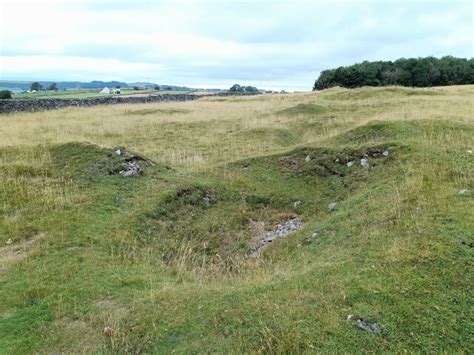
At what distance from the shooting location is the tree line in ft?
254

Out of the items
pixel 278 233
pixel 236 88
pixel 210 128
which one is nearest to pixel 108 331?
pixel 278 233

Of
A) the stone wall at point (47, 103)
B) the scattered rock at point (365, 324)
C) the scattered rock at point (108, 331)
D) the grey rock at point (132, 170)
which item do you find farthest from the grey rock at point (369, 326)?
the stone wall at point (47, 103)

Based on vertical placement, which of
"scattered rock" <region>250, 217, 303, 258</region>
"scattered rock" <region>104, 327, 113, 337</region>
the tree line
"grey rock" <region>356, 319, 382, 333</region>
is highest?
the tree line

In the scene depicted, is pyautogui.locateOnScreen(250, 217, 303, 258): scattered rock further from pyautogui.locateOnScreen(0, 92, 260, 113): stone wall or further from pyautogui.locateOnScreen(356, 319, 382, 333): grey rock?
pyautogui.locateOnScreen(0, 92, 260, 113): stone wall

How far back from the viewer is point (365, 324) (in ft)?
20.1

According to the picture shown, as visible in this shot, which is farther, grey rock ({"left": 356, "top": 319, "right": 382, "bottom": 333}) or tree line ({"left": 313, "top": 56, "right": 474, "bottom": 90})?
tree line ({"left": 313, "top": 56, "right": 474, "bottom": 90})

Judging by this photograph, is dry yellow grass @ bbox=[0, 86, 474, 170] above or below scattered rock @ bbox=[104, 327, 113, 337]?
above

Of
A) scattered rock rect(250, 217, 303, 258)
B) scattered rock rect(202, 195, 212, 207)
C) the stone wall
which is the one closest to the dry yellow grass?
scattered rock rect(202, 195, 212, 207)

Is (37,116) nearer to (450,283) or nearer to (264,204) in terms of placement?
(264,204)

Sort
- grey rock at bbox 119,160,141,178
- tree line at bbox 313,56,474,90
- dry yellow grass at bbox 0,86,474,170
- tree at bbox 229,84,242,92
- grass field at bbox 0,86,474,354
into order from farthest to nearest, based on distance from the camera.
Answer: tree at bbox 229,84,242,92 → tree line at bbox 313,56,474,90 → dry yellow grass at bbox 0,86,474,170 → grey rock at bbox 119,160,141,178 → grass field at bbox 0,86,474,354

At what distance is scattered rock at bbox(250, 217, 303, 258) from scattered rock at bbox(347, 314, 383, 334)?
491 cm

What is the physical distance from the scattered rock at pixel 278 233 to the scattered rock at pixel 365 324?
193 inches

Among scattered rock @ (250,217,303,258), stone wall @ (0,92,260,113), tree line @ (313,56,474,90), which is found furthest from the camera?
tree line @ (313,56,474,90)

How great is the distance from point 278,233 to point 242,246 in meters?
1.10
